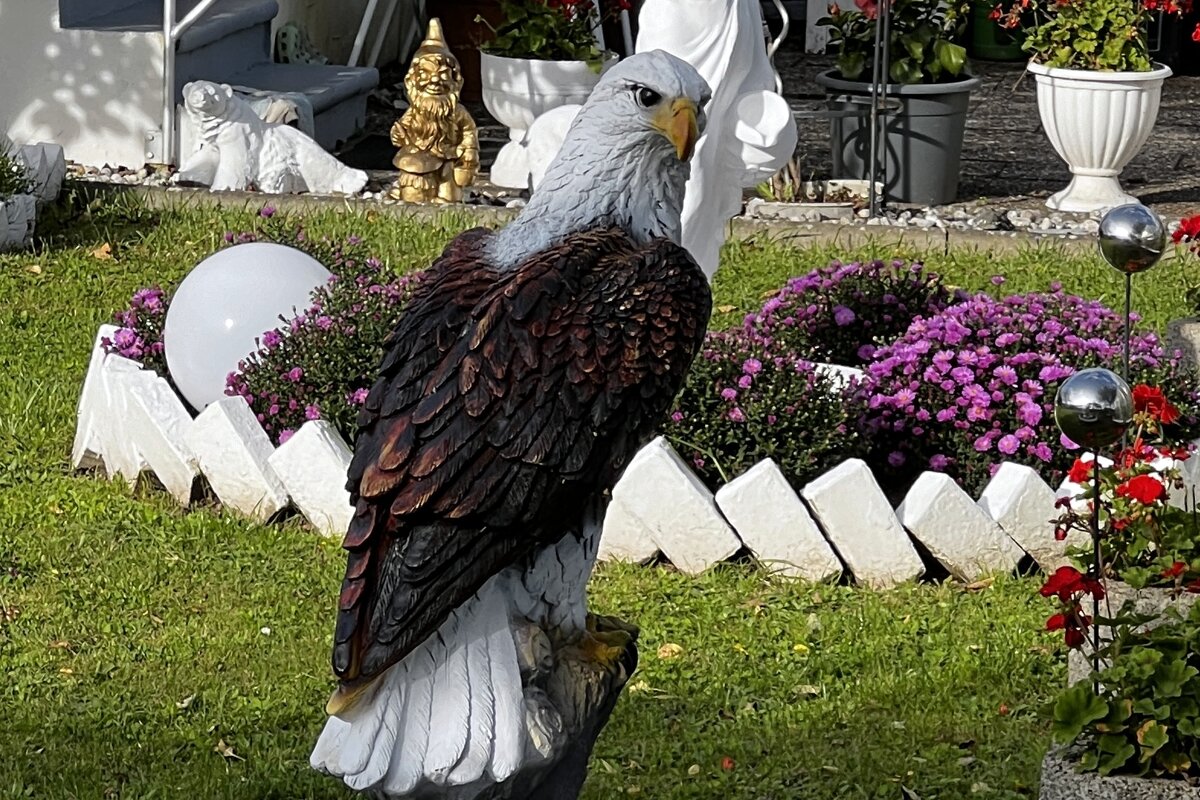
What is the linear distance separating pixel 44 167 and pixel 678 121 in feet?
22.2

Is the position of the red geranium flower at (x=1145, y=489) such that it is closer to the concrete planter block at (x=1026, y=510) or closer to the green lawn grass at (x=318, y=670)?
the green lawn grass at (x=318, y=670)

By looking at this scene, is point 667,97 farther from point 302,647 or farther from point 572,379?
point 302,647

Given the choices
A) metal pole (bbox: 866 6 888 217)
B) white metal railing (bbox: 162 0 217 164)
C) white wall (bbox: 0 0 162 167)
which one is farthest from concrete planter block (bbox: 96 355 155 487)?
white wall (bbox: 0 0 162 167)

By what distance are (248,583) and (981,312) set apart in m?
2.60

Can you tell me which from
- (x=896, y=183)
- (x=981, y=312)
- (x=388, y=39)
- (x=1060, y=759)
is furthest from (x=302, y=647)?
(x=388, y=39)

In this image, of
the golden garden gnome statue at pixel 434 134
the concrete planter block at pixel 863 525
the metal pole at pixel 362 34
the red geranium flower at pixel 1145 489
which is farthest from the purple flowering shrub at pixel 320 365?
the metal pole at pixel 362 34

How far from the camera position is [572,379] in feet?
9.61

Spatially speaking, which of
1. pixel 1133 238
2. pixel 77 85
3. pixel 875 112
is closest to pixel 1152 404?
pixel 1133 238

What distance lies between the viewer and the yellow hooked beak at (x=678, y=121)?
10.00ft

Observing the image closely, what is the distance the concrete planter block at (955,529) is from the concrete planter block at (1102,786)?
5.88 ft

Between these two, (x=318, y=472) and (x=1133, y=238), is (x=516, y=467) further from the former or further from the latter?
(x=318, y=472)

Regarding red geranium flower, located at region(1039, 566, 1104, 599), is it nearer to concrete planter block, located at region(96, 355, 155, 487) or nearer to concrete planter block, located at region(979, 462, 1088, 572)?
concrete planter block, located at region(979, 462, 1088, 572)

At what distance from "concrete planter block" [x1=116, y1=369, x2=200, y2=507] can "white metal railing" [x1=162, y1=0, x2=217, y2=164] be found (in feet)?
14.3

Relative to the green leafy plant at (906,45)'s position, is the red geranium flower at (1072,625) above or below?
below
